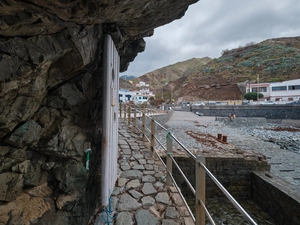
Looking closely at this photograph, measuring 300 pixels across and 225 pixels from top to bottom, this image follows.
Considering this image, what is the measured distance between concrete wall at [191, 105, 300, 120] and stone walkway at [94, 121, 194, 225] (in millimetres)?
29084

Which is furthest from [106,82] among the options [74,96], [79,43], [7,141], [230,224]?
[230,224]

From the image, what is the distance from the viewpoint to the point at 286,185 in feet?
16.5

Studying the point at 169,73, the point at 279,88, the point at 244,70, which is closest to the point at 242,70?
the point at 244,70

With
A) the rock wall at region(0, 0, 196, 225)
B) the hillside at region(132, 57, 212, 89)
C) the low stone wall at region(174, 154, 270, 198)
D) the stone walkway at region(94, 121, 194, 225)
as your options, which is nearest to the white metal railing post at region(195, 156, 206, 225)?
the stone walkway at region(94, 121, 194, 225)

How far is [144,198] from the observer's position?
111 inches

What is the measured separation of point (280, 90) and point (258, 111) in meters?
18.3

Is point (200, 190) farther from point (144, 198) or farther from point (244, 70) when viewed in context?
point (244, 70)

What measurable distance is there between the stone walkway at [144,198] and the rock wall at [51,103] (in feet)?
1.38

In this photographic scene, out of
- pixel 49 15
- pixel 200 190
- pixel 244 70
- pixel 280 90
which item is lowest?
pixel 200 190

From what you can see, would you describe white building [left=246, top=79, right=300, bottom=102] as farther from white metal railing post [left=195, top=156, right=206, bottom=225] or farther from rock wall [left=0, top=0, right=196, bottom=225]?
white metal railing post [left=195, top=156, right=206, bottom=225]

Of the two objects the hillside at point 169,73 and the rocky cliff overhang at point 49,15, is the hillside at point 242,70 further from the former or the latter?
the rocky cliff overhang at point 49,15

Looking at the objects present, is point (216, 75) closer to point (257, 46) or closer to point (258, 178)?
point (257, 46)

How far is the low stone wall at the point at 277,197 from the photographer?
4.32m

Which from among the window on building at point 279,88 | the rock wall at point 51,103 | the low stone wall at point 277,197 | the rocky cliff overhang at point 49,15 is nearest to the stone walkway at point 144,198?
the rock wall at point 51,103
